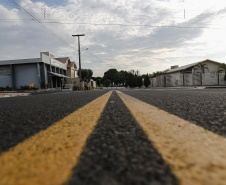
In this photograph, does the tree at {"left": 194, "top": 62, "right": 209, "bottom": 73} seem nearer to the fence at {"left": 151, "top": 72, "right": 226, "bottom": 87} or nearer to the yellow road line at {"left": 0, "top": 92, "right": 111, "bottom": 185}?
the fence at {"left": 151, "top": 72, "right": 226, "bottom": 87}

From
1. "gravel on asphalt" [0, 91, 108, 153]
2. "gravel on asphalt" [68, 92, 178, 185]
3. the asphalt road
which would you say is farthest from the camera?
the asphalt road

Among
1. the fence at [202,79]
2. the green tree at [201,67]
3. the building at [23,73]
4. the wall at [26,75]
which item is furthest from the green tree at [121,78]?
the wall at [26,75]

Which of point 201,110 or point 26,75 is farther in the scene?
point 26,75

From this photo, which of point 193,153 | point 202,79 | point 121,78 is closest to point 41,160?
point 193,153

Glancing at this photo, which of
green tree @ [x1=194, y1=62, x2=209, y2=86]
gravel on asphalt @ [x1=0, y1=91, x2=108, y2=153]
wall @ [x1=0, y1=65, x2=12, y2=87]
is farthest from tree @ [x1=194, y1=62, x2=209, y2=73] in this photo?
gravel on asphalt @ [x1=0, y1=91, x2=108, y2=153]

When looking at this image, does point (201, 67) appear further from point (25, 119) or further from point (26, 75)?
point (25, 119)

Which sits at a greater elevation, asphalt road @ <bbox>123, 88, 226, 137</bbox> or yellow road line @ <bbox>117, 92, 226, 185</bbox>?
yellow road line @ <bbox>117, 92, 226, 185</bbox>

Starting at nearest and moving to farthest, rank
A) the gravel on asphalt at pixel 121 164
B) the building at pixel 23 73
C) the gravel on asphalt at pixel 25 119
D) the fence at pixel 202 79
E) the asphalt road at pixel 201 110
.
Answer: the gravel on asphalt at pixel 121 164 < the gravel on asphalt at pixel 25 119 < the asphalt road at pixel 201 110 < the fence at pixel 202 79 < the building at pixel 23 73

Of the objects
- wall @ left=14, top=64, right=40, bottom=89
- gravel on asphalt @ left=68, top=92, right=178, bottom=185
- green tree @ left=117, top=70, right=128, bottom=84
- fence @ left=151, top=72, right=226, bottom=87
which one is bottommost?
gravel on asphalt @ left=68, top=92, right=178, bottom=185

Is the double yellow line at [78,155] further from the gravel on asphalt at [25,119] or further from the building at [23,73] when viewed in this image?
the building at [23,73]

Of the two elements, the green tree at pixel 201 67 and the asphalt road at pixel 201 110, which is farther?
the green tree at pixel 201 67

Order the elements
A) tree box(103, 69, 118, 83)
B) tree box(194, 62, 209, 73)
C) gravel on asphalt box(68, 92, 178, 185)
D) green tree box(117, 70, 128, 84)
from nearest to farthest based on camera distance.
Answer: gravel on asphalt box(68, 92, 178, 185)
tree box(194, 62, 209, 73)
tree box(103, 69, 118, 83)
green tree box(117, 70, 128, 84)

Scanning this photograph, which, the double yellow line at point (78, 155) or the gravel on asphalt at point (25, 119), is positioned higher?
the double yellow line at point (78, 155)

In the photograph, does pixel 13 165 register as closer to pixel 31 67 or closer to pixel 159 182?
pixel 159 182
